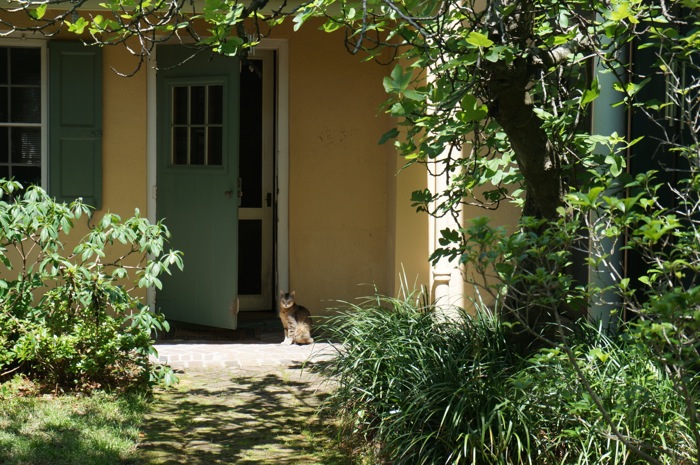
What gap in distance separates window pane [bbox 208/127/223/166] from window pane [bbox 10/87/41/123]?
64.6 inches

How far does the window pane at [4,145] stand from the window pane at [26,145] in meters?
0.05

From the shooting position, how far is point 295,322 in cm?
933

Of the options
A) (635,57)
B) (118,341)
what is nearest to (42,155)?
(118,341)

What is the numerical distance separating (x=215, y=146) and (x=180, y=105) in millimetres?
550

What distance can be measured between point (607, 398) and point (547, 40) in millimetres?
1749

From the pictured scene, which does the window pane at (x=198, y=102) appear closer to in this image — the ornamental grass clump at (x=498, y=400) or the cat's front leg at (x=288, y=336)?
the cat's front leg at (x=288, y=336)

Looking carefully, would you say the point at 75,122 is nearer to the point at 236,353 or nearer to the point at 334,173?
the point at 334,173

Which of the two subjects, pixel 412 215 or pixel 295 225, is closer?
pixel 412 215

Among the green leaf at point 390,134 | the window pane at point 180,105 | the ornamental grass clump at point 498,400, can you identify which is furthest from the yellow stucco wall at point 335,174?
the green leaf at point 390,134

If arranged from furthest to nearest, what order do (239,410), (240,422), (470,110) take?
→ (239,410) → (240,422) → (470,110)

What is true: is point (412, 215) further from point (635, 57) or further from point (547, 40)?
point (547, 40)

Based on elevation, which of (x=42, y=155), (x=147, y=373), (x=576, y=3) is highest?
(x=576, y=3)

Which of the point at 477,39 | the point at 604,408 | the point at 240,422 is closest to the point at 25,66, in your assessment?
the point at 240,422

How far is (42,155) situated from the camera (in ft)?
31.5
